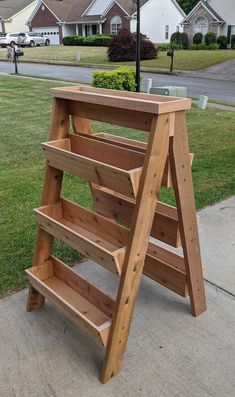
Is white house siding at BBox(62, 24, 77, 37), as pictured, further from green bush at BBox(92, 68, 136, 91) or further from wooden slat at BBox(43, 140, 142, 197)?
wooden slat at BBox(43, 140, 142, 197)

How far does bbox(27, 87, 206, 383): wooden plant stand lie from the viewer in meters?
2.04

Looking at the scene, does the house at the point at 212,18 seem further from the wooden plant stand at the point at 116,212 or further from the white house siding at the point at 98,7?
the wooden plant stand at the point at 116,212

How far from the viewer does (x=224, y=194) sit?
4.78m

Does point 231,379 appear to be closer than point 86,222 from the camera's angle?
Yes

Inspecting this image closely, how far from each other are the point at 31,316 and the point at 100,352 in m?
0.58

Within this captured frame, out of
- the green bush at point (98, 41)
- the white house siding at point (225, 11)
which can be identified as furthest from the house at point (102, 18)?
the white house siding at point (225, 11)

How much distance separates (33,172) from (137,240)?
3764 millimetres

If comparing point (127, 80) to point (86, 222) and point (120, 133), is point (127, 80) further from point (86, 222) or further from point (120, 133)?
point (86, 222)

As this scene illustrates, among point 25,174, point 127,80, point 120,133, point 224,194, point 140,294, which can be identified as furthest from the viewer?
point 127,80

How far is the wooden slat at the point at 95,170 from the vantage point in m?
2.01

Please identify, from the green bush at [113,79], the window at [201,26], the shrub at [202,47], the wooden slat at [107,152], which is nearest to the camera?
the wooden slat at [107,152]

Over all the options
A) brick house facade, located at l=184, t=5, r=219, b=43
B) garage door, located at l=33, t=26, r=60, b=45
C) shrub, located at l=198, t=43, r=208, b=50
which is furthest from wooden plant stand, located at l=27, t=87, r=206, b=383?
garage door, located at l=33, t=26, r=60, b=45

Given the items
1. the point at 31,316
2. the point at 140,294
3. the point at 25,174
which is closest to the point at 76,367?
the point at 31,316

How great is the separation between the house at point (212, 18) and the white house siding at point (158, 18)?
500 cm
